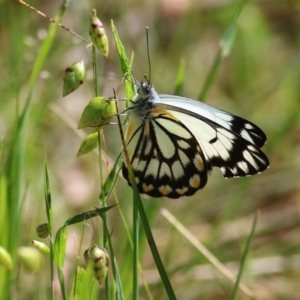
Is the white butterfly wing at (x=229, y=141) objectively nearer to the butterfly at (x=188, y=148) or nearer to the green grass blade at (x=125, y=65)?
the butterfly at (x=188, y=148)

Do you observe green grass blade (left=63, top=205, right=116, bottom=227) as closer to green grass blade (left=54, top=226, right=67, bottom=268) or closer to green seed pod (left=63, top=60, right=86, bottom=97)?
green grass blade (left=54, top=226, right=67, bottom=268)

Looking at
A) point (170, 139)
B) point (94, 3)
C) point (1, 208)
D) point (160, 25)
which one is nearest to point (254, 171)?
point (170, 139)

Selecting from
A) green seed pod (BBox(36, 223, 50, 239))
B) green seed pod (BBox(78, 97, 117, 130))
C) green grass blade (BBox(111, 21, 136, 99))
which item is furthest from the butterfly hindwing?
green seed pod (BBox(36, 223, 50, 239))

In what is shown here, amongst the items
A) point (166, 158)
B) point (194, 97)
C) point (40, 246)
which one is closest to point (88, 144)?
point (40, 246)

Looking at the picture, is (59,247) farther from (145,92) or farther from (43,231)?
(145,92)

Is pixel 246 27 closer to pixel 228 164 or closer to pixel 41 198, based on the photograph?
pixel 41 198

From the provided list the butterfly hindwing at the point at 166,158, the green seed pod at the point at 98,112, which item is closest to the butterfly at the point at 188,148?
the butterfly hindwing at the point at 166,158

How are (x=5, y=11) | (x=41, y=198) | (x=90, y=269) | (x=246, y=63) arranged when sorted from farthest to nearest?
(x=246, y=63)
(x=5, y=11)
(x=41, y=198)
(x=90, y=269)
